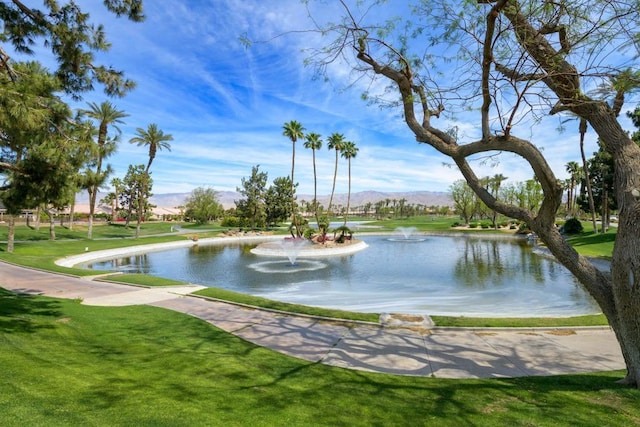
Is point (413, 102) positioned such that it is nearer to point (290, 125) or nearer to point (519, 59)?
point (519, 59)

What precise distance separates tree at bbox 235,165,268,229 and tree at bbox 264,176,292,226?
1.32 m

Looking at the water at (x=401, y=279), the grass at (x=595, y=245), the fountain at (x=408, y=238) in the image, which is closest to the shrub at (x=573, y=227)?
the grass at (x=595, y=245)

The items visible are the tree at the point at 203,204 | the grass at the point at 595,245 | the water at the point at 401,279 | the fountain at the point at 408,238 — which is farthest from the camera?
the tree at the point at 203,204

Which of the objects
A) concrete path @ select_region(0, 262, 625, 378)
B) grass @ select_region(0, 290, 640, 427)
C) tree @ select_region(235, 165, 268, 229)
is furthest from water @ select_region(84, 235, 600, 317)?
tree @ select_region(235, 165, 268, 229)

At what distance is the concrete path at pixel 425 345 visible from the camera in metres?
6.91

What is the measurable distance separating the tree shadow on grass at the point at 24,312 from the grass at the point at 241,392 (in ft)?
0.57

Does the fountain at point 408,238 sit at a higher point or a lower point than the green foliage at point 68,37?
lower

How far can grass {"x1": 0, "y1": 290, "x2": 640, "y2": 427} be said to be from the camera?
13.9ft

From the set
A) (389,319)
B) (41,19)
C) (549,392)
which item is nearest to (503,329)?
(389,319)

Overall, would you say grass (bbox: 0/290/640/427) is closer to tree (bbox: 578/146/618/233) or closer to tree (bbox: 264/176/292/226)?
tree (bbox: 578/146/618/233)

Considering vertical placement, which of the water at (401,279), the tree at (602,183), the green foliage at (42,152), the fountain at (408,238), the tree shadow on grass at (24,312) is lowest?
the water at (401,279)

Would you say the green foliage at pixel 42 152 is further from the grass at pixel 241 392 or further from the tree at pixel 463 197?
the tree at pixel 463 197

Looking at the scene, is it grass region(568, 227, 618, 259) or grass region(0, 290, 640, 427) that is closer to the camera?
grass region(0, 290, 640, 427)

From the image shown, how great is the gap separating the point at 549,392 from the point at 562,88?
15.8 feet
